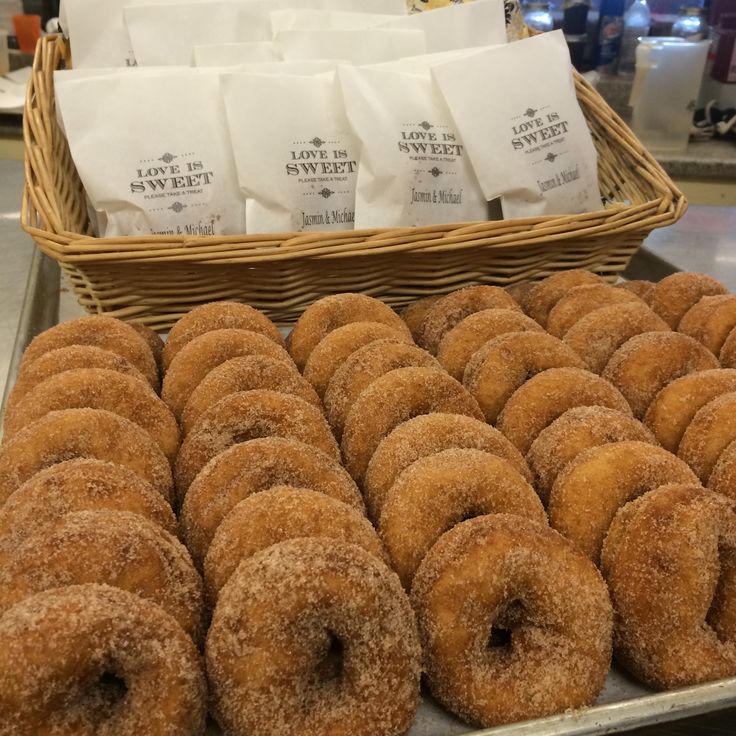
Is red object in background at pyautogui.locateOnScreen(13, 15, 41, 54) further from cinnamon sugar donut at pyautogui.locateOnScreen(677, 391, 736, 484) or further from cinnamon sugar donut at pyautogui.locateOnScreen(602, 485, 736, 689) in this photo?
cinnamon sugar donut at pyautogui.locateOnScreen(602, 485, 736, 689)

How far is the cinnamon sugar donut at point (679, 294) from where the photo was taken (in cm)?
142

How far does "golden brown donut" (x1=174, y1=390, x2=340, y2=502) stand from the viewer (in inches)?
38.9

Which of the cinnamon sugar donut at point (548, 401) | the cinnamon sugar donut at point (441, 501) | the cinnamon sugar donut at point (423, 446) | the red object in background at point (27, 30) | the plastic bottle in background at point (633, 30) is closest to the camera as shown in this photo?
the cinnamon sugar donut at point (441, 501)

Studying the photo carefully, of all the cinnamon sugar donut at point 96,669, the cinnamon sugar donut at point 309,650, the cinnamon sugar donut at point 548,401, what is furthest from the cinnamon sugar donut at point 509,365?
the cinnamon sugar donut at point 96,669

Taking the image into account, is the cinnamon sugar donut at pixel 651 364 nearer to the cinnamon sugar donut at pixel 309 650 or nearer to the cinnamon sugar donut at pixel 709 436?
the cinnamon sugar donut at pixel 709 436

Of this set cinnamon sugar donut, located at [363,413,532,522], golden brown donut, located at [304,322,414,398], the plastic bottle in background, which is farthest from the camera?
the plastic bottle in background

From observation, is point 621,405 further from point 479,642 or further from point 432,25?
point 432,25

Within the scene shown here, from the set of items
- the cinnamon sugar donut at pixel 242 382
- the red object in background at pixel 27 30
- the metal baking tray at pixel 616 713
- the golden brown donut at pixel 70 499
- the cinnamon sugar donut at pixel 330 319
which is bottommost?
the metal baking tray at pixel 616 713

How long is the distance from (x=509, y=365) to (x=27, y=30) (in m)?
3.89

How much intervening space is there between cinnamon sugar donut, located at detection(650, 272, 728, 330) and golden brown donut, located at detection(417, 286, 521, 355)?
0.91 feet

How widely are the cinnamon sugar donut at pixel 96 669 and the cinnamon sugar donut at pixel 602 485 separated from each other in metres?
0.47

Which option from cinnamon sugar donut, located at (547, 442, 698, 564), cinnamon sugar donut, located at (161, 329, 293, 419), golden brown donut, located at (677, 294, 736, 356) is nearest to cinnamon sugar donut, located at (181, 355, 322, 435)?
cinnamon sugar donut, located at (161, 329, 293, 419)

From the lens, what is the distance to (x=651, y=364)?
119cm

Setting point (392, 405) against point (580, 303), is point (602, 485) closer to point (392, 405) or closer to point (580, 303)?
point (392, 405)
